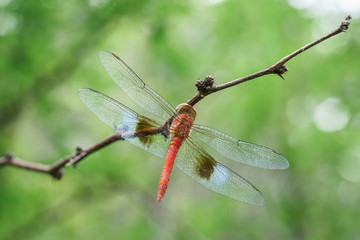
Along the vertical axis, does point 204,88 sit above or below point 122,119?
above

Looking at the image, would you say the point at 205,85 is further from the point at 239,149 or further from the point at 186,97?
the point at 186,97

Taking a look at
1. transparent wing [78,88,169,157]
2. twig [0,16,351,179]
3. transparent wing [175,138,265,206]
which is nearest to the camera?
twig [0,16,351,179]

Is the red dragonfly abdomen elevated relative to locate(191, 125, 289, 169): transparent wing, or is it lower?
lower

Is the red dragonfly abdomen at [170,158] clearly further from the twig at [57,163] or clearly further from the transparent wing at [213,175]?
the twig at [57,163]

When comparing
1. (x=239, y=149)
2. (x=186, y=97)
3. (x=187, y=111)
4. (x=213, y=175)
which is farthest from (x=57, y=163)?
(x=186, y=97)

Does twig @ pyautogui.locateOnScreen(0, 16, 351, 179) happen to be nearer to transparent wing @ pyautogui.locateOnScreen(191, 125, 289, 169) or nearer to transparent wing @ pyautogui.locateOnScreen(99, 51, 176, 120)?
transparent wing @ pyautogui.locateOnScreen(99, 51, 176, 120)

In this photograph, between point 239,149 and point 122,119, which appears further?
point 239,149

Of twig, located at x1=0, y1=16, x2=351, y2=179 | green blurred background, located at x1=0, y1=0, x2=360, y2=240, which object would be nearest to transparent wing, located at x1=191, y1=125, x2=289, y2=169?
twig, located at x1=0, y1=16, x2=351, y2=179
